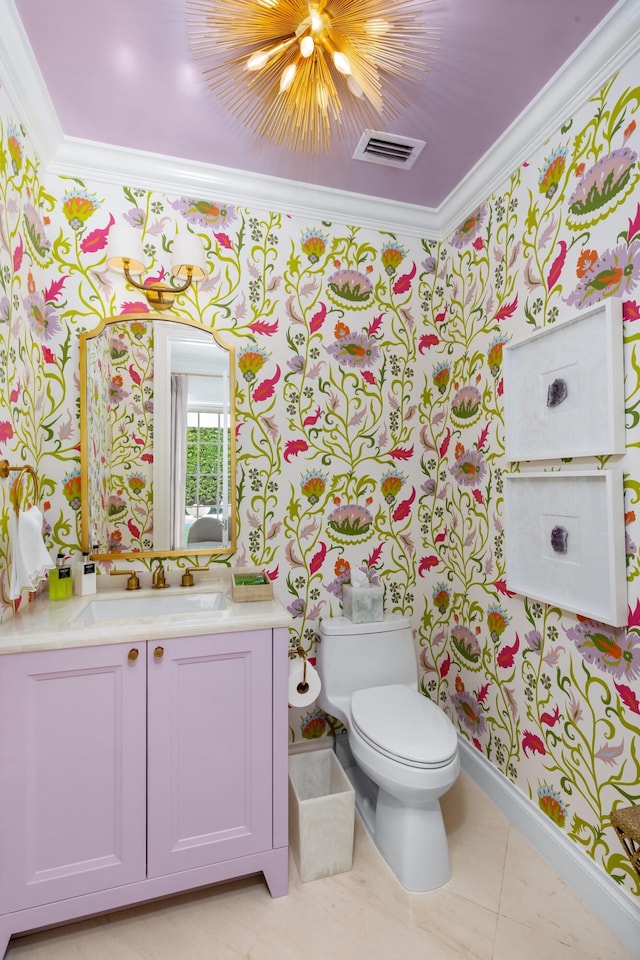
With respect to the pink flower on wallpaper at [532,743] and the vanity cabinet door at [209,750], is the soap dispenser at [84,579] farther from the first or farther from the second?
the pink flower on wallpaper at [532,743]

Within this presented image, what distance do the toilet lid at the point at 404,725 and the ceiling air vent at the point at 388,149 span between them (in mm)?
2143

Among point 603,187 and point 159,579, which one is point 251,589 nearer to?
point 159,579

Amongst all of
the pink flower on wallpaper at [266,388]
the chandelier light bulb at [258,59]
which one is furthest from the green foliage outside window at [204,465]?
the chandelier light bulb at [258,59]

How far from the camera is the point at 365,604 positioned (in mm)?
2096

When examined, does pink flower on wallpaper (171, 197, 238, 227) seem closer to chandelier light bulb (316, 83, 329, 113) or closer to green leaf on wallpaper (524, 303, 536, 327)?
chandelier light bulb (316, 83, 329, 113)

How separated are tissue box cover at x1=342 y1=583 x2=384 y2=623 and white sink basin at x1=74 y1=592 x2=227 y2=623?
0.59m

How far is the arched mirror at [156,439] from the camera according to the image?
6.23 ft

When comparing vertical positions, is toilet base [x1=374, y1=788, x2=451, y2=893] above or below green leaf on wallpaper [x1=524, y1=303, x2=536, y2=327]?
below

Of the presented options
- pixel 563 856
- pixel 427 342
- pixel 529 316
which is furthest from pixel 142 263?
pixel 563 856

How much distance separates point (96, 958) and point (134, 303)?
2174mm

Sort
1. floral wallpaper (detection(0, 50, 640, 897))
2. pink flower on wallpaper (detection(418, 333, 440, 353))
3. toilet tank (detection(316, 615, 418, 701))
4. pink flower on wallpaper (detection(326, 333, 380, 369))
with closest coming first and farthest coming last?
floral wallpaper (detection(0, 50, 640, 897)) → toilet tank (detection(316, 615, 418, 701)) → pink flower on wallpaper (detection(326, 333, 380, 369)) → pink flower on wallpaper (detection(418, 333, 440, 353))

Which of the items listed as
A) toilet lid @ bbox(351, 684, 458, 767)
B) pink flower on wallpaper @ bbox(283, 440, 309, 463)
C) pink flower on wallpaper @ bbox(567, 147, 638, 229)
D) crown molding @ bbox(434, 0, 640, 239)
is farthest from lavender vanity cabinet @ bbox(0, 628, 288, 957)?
crown molding @ bbox(434, 0, 640, 239)

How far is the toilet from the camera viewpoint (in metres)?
1.53

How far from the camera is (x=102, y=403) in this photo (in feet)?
6.26
